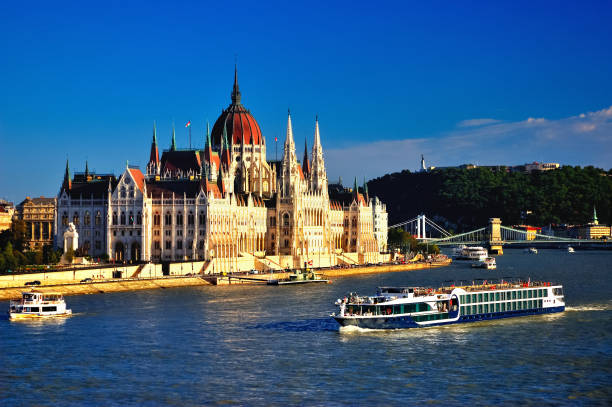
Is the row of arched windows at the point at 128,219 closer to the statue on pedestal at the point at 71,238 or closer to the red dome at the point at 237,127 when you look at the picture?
the statue on pedestal at the point at 71,238

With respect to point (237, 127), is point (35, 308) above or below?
below

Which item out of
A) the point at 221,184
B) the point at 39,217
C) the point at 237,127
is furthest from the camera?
the point at 39,217

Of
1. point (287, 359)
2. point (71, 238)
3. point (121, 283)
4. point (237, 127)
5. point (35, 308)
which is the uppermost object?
point (237, 127)

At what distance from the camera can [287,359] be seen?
212 feet

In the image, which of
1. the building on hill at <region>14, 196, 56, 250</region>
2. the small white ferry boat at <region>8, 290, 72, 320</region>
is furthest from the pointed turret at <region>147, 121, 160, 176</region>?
the small white ferry boat at <region>8, 290, 72, 320</region>

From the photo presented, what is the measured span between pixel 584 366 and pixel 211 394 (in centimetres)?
2318

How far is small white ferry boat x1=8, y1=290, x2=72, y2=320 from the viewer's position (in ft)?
275

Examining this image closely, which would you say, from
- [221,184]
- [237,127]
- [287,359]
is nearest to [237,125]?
[237,127]

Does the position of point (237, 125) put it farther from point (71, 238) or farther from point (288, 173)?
point (71, 238)

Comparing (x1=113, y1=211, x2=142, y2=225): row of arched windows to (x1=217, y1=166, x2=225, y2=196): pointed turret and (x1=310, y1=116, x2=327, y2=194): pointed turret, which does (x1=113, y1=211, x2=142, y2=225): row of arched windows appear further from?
(x1=310, y1=116, x2=327, y2=194): pointed turret

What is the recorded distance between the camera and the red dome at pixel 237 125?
176875 millimetres

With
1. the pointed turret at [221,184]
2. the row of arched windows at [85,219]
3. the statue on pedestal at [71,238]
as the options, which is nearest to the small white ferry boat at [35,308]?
the statue on pedestal at [71,238]

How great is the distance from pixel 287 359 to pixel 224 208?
269ft

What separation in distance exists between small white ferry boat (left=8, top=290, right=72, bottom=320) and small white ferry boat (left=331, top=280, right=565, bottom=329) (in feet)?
76.3
